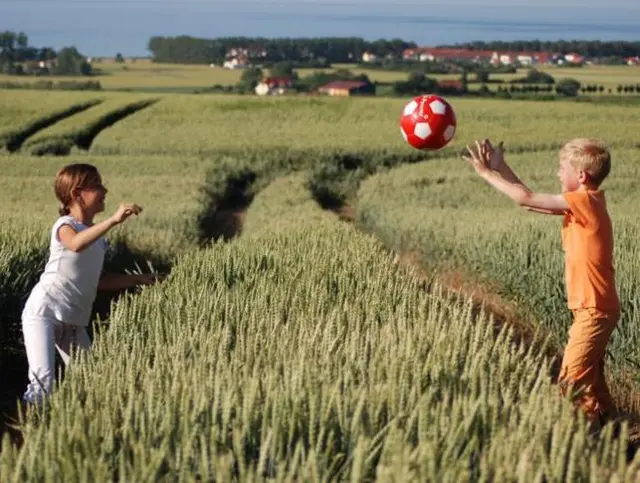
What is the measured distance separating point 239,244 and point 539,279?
2664 millimetres

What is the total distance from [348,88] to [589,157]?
54.4 metres

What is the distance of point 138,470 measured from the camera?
2998 mm

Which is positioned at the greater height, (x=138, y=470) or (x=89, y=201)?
(x=89, y=201)

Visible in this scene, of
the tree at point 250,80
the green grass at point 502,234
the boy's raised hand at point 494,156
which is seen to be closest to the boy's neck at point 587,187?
the boy's raised hand at point 494,156

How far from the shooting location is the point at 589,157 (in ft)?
15.9

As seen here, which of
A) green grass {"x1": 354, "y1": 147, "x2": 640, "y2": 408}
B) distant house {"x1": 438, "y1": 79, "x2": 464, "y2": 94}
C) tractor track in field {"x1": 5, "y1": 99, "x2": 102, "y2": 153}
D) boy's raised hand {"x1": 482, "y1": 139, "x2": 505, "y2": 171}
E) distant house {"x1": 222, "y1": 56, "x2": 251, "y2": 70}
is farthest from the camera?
distant house {"x1": 222, "y1": 56, "x2": 251, "y2": 70}

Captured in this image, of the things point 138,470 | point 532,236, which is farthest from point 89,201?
point 532,236

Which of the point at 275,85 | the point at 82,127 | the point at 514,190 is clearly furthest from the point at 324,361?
the point at 275,85

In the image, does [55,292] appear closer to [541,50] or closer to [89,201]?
[89,201]

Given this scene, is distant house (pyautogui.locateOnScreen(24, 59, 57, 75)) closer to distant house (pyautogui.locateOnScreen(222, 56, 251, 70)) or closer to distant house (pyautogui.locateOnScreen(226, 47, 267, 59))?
distant house (pyautogui.locateOnScreen(222, 56, 251, 70))

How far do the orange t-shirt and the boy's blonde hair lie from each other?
113 mm

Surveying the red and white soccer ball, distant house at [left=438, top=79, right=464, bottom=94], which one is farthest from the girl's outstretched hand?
distant house at [left=438, top=79, right=464, bottom=94]

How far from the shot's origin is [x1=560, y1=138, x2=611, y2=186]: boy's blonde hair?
4848 mm

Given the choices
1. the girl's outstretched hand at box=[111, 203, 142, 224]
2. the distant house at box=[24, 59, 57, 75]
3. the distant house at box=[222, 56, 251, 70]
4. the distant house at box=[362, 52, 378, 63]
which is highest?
the distant house at box=[362, 52, 378, 63]
